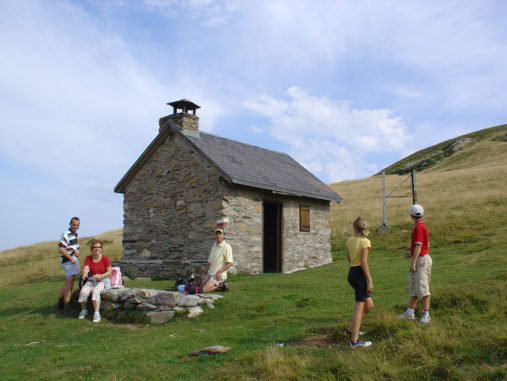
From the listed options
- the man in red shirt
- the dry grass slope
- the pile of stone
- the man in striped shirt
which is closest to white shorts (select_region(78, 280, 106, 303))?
the pile of stone

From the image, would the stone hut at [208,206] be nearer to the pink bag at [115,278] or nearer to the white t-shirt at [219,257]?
the white t-shirt at [219,257]

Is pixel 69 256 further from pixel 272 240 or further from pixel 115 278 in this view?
pixel 272 240

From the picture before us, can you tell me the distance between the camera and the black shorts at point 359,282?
607 cm

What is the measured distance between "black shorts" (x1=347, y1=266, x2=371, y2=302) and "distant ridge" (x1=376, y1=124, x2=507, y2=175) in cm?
6635

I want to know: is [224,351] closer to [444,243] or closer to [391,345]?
[391,345]

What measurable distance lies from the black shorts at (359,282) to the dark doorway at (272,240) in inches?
467

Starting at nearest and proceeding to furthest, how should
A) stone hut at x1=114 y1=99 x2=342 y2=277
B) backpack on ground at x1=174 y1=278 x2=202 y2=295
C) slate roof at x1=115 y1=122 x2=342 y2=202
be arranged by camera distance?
backpack on ground at x1=174 y1=278 x2=202 y2=295 → stone hut at x1=114 y1=99 x2=342 y2=277 → slate roof at x1=115 y1=122 x2=342 y2=202

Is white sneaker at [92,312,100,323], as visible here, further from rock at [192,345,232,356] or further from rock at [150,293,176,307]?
rock at [192,345,232,356]

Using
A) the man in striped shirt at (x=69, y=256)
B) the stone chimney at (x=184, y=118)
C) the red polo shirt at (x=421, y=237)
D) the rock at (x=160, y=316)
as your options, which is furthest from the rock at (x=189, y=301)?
the stone chimney at (x=184, y=118)

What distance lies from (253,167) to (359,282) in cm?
1266

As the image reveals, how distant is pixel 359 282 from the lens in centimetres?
610

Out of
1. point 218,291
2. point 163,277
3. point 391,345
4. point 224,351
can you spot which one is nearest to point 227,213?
point 163,277

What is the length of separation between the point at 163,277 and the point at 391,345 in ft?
37.2

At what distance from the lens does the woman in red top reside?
998 cm
